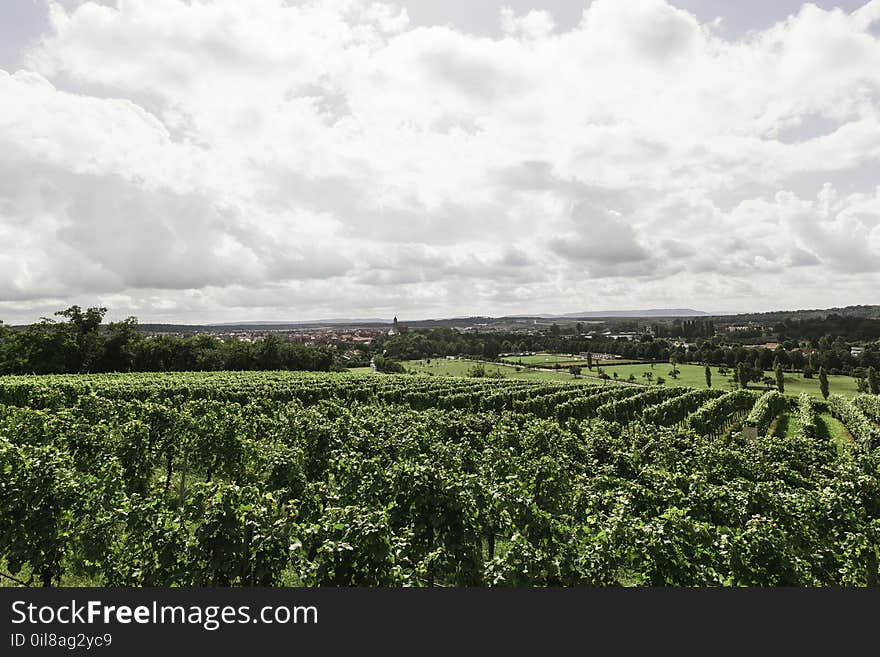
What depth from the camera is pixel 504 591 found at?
632 centimetres

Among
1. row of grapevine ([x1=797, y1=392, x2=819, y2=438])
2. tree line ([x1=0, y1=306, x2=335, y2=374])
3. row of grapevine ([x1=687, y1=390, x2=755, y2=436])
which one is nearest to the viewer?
row of grapevine ([x1=797, y1=392, x2=819, y2=438])

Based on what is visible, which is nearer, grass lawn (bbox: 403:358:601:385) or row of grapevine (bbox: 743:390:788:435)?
row of grapevine (bbox: 743:390:788:435)

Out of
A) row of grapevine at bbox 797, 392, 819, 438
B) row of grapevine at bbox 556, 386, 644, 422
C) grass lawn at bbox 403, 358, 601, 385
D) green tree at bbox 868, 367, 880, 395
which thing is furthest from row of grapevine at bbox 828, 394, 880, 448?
grass lawn at bbox 403, 358, 601, 385

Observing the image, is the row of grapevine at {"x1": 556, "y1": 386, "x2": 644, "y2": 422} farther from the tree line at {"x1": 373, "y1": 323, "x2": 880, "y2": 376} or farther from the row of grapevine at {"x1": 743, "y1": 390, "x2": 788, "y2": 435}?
the tree line at {"x1": 373, "y1": 323, "x2": 880, "y2": 376}

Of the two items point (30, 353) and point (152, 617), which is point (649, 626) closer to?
point (152, 617)

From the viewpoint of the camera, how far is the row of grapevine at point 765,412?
4317 cm

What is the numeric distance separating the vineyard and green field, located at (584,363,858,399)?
89405 mm

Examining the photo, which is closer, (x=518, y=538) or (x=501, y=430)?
(x=518, y=538)

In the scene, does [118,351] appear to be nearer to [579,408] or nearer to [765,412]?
[579,408]

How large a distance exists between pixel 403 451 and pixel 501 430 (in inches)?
267

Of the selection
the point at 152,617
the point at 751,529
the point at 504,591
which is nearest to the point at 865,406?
the point at 751,529

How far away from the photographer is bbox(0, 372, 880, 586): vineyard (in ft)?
27.5

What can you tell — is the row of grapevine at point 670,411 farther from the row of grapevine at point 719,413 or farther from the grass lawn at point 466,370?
the grass lawn at point 466,370

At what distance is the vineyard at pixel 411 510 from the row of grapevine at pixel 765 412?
87.7ft
